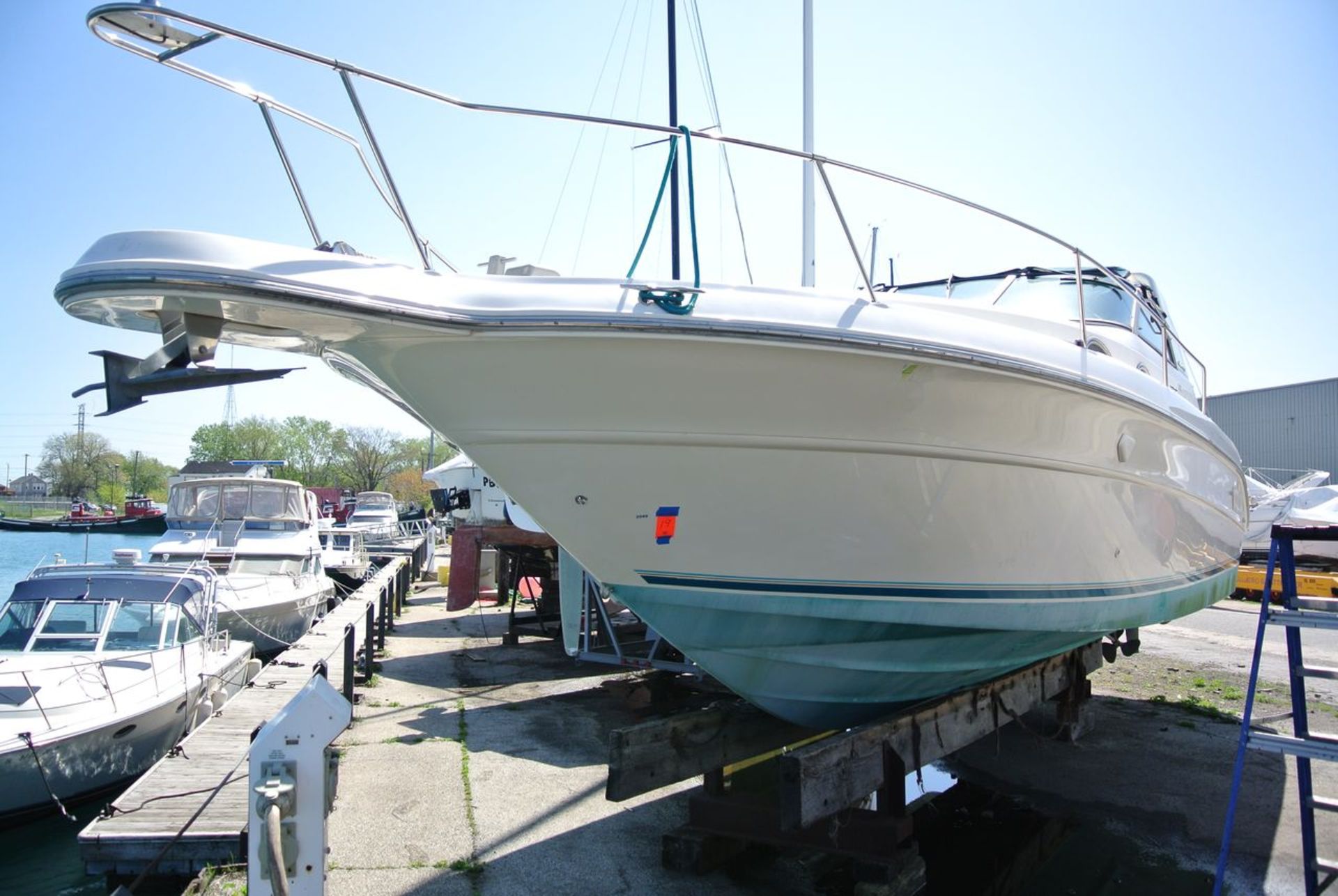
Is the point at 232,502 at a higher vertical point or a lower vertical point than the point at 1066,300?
lower

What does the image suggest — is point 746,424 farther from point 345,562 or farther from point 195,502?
point 345,562

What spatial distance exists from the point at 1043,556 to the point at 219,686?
24.0 ft

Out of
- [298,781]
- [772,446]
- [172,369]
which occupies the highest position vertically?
[172,369]

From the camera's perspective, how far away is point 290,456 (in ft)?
232

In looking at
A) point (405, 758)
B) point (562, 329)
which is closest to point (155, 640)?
point (405, 758)

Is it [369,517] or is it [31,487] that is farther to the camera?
[31,487]

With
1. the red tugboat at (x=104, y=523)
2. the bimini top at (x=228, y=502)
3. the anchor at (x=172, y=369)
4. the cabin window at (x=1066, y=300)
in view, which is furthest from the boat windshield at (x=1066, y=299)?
the red tugboat at (x=104, y=523)

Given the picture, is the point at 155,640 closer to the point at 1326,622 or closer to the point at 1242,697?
the point at 1326,622

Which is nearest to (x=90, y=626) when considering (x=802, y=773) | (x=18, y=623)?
(x=18, y=623)

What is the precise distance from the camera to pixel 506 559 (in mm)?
12445

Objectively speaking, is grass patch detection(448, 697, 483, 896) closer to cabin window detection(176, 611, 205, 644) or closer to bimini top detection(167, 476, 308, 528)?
cabin window detection(176, 611, 205, 644)

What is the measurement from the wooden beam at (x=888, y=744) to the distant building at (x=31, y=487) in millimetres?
96438

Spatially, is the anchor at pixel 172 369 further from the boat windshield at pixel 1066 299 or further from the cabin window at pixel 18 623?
the cabin window at pixel 18 623

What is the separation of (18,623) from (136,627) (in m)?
0.85
